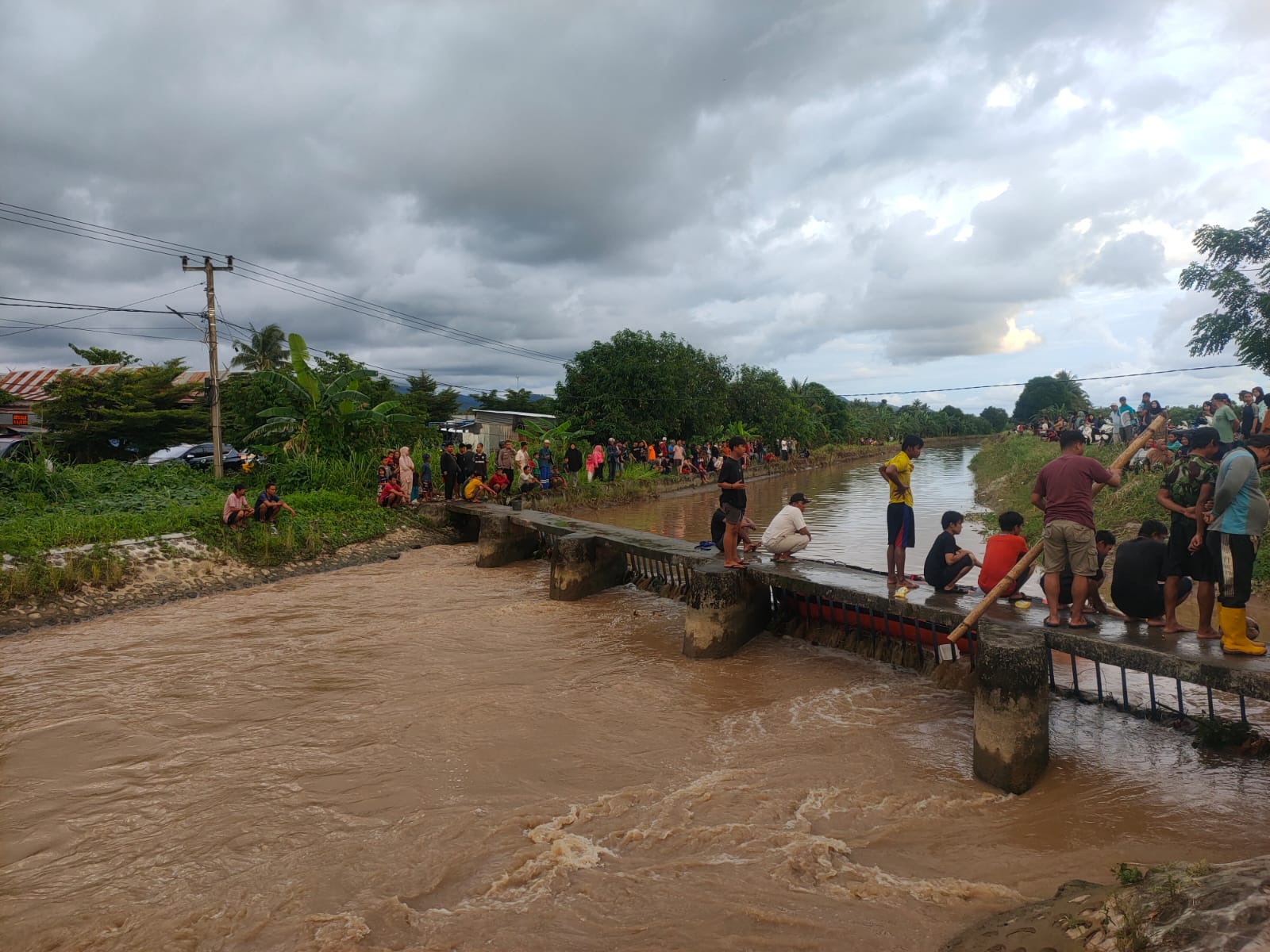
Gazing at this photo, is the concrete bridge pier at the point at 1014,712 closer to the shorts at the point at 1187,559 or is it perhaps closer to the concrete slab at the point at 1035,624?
the concrete slab at the point at 1035,624

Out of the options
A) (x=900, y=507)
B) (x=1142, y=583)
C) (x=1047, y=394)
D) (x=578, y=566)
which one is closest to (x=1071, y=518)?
(x=1142, y=583)

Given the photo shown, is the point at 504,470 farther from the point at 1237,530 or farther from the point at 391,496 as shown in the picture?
the point at 1237,530

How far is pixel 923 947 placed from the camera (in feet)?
12.3

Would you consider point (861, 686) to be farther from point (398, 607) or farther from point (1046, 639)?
point (398, 607)

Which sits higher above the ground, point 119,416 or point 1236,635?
point 119,416

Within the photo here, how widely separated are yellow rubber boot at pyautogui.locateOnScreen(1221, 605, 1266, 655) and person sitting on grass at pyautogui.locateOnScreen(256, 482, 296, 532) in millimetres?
13730

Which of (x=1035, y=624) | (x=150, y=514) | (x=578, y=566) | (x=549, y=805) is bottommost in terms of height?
(x=549, y=805)

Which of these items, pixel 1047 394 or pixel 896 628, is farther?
pixel 1047 394

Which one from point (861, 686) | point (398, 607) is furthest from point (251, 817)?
point (398, 607)

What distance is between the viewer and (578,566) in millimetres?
11734

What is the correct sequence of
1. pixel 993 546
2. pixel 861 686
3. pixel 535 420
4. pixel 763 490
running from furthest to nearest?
pixel 535 420, pixel 763 490, pixel 861 686, pixel 993 546

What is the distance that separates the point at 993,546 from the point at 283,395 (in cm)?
1746

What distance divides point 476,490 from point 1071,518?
567 inches

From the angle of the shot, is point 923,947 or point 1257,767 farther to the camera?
point 1257,767
